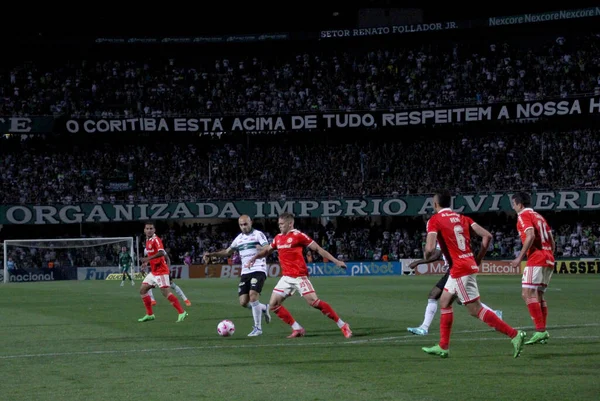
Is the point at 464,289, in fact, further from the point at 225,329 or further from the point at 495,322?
the point at 225,329

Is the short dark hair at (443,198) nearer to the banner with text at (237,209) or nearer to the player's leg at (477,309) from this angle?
the player's leg at (477,309)

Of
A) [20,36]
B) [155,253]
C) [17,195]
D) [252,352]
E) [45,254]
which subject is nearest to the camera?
[252,352]

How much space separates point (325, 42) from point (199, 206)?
57.7 feet

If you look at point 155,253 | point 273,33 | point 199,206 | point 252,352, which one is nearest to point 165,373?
point 252,352

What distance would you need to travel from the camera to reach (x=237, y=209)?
192ft

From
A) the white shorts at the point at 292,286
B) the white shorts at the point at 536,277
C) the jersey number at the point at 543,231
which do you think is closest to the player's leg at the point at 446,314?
the white shorts at the point at 536,277

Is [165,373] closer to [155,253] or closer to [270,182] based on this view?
[155,253]

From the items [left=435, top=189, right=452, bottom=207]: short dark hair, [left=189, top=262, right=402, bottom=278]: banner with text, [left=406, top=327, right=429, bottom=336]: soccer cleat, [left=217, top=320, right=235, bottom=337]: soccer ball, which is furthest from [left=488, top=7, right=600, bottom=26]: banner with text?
[left=435, top=189, right=452, bottom=207]: short dark hair

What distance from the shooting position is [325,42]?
221ft

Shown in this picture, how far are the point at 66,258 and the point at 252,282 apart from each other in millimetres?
39281

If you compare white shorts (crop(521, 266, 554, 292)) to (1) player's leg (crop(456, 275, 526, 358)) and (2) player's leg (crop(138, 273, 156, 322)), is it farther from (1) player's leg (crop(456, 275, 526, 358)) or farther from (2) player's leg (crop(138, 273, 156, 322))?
(2) player's leg (crop(138, 273, 156, 322))

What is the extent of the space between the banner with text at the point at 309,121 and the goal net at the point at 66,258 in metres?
10.3

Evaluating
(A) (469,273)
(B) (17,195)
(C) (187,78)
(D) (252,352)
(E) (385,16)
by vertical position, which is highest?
(E) (385,16)

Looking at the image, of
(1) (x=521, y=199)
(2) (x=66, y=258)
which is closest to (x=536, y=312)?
(1) (x=521, y=199)
